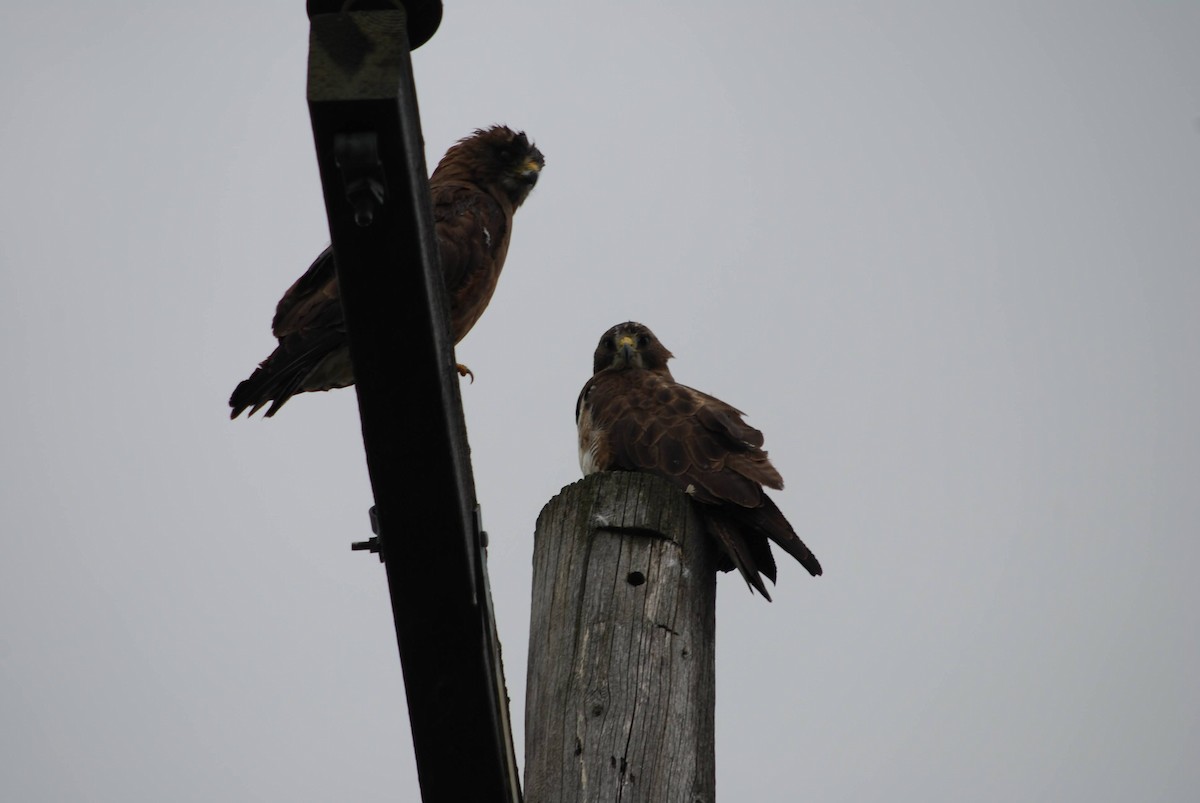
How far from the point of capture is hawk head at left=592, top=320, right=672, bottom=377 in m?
6.41

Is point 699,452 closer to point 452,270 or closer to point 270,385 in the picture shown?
point 452,270

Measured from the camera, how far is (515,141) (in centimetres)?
537

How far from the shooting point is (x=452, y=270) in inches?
177

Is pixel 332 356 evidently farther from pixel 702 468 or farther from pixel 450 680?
pixel 450 680

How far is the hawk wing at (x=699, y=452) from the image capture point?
3848 millimetres

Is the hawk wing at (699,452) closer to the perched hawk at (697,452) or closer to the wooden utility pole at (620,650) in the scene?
the perched hawk at (697,452)

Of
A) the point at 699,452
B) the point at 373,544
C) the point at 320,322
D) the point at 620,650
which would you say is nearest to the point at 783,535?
the point at 699,452

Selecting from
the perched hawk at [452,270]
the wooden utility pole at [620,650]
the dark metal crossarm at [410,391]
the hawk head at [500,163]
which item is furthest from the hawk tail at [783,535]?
the hawk head at [500,163]

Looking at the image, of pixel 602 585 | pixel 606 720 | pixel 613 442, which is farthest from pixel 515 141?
pixel 606 720

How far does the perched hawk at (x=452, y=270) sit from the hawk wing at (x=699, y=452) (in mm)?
674

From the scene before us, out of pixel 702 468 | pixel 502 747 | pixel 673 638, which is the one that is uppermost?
pixel 702 468

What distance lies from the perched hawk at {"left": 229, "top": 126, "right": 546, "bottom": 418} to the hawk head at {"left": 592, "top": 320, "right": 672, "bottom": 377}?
4.14 ft

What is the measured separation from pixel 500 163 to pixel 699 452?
5.62 feet

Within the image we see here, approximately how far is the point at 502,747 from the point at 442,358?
79 cm
